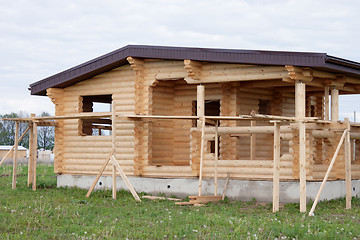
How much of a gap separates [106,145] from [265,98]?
21.8ft

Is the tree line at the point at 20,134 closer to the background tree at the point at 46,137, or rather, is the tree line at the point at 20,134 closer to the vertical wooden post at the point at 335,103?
the background tree at the point at 46,137

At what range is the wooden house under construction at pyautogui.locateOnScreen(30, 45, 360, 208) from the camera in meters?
17.5

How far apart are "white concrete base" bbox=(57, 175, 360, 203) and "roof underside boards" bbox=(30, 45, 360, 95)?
3796 millimetres

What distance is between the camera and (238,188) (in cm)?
1848

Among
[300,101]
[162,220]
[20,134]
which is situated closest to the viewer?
[162,220]

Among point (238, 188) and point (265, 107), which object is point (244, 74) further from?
point (265, 107)

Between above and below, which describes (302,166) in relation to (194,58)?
below

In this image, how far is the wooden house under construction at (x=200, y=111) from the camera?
17531 mm

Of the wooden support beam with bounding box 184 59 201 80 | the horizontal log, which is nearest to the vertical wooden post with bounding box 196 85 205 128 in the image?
the wooden support beam with bounding box 184 59 201 80

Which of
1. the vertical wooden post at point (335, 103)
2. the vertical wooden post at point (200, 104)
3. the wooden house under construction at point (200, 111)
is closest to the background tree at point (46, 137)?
the wooden house under construction at point (200, 111)

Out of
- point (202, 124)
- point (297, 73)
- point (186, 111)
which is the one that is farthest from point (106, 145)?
point (297, 73)

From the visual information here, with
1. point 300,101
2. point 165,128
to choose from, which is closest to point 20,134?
point 165,128

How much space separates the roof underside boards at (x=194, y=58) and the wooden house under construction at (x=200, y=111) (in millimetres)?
34

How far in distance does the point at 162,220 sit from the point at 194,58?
22.1ft
